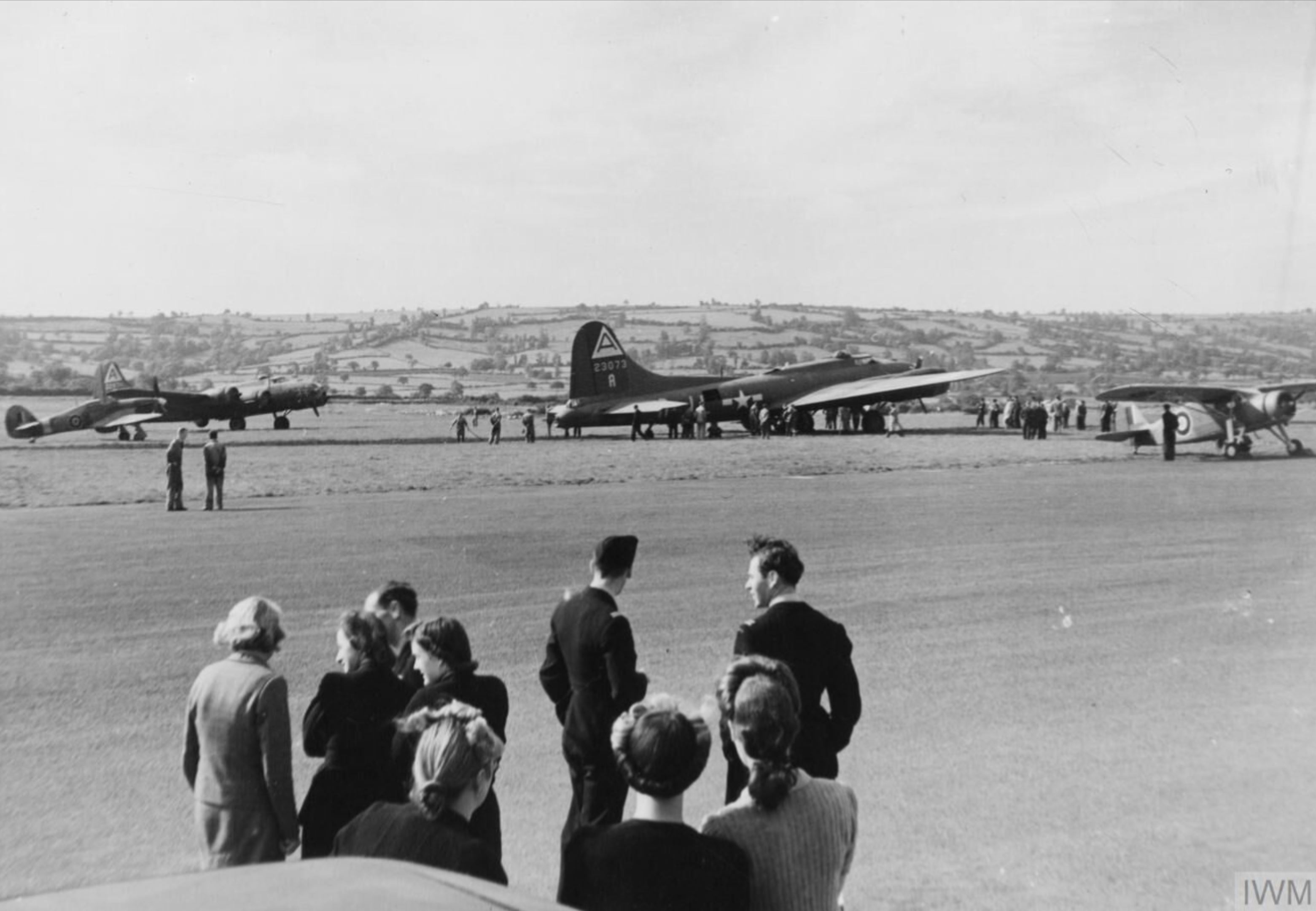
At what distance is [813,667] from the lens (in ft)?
16.1

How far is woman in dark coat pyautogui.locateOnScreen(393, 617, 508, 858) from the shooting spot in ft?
14.9

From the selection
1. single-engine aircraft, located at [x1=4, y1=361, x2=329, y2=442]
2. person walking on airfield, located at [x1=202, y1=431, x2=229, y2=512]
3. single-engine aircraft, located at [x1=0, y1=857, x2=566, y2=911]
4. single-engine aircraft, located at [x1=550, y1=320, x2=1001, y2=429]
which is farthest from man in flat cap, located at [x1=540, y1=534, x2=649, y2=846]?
single-engine aircraft, located at [x1=4, y1=361, x2=329, y2=442]

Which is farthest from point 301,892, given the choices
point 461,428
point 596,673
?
point 461,428

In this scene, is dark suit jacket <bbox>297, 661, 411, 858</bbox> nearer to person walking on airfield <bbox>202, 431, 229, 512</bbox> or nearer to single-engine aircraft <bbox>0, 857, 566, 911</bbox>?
single-engine aircraft <bbox>0, 857, 566, 911</bbox>

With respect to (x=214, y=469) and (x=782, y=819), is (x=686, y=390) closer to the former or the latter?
(x=214, y=469)

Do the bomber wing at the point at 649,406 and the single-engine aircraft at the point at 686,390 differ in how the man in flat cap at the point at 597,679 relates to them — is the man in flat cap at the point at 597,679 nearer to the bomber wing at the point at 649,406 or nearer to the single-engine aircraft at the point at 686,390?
the single-engine aircraft at the point at 686,390

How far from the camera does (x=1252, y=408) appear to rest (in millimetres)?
31828

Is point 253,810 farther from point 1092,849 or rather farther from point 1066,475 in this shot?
point 1066,475

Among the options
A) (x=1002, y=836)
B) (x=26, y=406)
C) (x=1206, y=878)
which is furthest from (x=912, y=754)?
→ (x=26, y=406)

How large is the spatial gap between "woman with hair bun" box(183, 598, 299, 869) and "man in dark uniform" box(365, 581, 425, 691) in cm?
87

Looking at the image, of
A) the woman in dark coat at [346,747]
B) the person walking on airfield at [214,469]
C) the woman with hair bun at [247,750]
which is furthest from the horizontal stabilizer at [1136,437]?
the woman with hair bun at [247,750]

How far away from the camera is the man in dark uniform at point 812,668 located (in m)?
4.89

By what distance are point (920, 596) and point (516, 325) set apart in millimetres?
128095

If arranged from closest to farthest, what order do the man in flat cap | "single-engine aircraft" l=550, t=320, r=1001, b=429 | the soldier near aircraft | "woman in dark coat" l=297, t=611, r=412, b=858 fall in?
"woman in dark coat" l=297, t=611, r=412, b=858
the man in flat cap
the soldier near aircraft
"single-engine aircraft" l=550, t=320, r=1001, b=429
